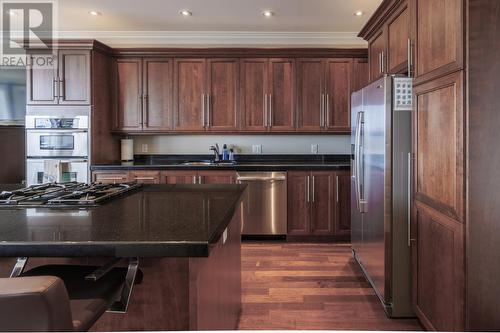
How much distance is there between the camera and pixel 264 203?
4043 millimetres

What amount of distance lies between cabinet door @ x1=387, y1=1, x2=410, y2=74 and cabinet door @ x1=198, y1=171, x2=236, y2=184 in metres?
2.02

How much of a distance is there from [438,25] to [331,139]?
110 inches

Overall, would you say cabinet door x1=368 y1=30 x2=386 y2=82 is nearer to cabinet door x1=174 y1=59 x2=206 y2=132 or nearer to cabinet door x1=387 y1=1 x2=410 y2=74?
cabinet door x1=387 y1=1 x2=410 y2=74

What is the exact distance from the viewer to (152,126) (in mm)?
4340

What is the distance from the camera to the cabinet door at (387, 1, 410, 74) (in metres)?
2.42

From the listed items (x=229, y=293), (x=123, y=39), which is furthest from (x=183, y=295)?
(x=123, y=39)

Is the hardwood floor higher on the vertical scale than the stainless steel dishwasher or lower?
lower

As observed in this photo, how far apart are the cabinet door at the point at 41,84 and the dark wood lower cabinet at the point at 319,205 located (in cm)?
291

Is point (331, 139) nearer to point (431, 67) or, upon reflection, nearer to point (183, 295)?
Result: point (431, 67)

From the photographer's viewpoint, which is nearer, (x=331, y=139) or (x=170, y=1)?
(x=170, y=1)

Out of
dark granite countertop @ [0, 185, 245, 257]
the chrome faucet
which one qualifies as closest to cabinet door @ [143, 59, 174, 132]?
the chrome faucet

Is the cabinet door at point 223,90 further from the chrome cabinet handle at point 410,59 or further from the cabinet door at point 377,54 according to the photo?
the chrome cabinet handle at point 410,59

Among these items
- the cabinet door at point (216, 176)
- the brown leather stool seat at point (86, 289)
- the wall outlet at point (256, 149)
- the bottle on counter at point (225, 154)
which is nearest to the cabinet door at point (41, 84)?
the cabinet door at point (216, 176)

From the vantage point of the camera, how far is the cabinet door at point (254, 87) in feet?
14.0
